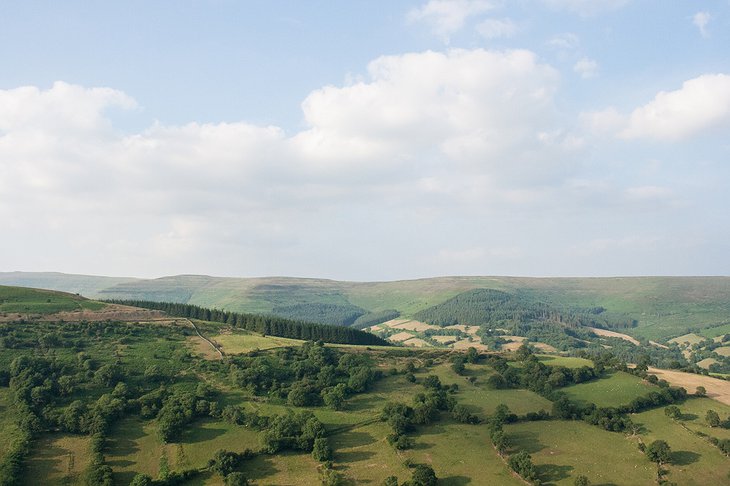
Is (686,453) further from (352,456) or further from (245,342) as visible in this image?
(245,342)

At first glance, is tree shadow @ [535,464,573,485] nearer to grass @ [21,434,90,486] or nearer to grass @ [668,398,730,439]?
grass @ [668,398,730,439]

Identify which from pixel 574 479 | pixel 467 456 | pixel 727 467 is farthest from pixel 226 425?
pixel 727 467

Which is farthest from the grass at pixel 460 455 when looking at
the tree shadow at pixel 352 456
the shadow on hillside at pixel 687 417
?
the shadow on hillside at pixel 687 417

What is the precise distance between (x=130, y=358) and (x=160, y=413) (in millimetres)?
32579

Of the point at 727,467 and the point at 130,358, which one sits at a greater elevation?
the point at 130,358

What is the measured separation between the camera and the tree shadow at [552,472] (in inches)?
3506

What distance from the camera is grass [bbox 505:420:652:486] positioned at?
90.1 m


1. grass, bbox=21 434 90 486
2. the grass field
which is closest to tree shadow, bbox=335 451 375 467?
grass, bbox=21 434 90 486

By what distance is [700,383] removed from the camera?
139 meters

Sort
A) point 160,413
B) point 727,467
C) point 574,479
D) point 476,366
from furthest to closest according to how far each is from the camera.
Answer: point 476,366, point 160,413, point 727,467, point 574,479

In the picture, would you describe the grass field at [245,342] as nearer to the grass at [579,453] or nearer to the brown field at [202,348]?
the brown field at [202,348]

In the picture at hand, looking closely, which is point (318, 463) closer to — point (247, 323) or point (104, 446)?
point (104, 446)

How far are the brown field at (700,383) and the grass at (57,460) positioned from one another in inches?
5937

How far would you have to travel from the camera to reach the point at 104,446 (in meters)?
90.8
